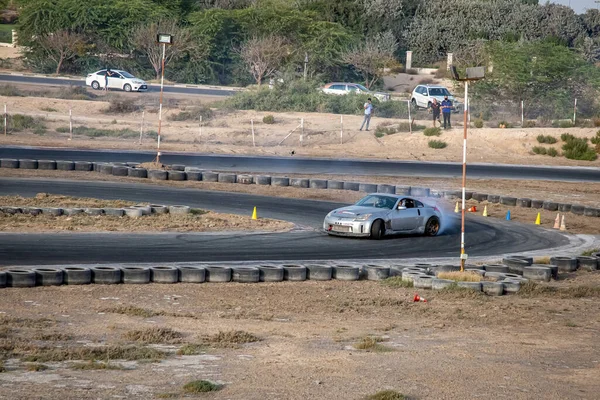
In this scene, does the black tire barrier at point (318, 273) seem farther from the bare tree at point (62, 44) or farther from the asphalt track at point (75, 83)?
the bare tree at point (62, 44)

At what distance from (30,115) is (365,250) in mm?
32571

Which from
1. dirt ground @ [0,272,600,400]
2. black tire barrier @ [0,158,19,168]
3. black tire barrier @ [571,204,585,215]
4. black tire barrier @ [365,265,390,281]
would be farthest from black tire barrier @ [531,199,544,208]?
black tire barrier @ [0,158,19,168]

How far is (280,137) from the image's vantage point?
161ft

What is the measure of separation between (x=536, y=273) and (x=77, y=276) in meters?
9.20

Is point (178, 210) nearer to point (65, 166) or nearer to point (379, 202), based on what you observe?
point (379, 202)

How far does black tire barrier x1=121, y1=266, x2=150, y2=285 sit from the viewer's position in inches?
668

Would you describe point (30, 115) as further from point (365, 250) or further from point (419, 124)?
point (365, 250)

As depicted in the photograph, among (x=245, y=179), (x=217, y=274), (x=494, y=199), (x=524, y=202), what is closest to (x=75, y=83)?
(x=245, y=179)

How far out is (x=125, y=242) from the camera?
69.3 feet

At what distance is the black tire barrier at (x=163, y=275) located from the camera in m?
17.2

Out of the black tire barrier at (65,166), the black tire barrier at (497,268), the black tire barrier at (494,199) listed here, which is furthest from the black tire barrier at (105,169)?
the black tire barrier at (497,268)

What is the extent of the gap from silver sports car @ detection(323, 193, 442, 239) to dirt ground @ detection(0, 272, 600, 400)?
5.12 meters

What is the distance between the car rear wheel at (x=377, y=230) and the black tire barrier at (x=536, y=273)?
489 cm

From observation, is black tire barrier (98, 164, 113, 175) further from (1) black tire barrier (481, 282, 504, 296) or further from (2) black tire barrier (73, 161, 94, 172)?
(1) black tire barrier (481, 282, 504, 296)
